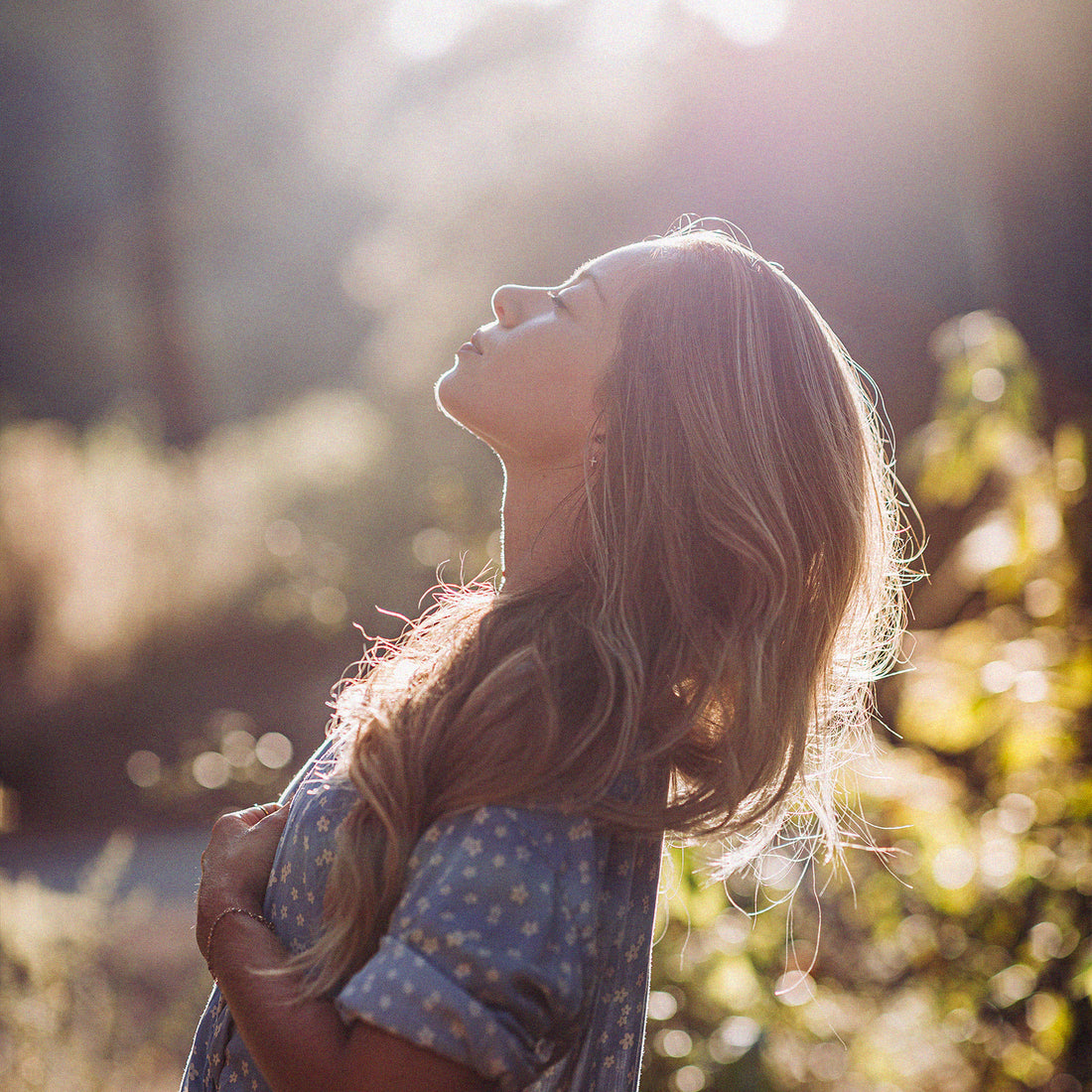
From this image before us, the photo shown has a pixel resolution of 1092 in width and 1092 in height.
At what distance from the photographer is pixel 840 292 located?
3.95 metres

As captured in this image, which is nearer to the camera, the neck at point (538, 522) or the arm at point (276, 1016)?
the arm at point (276, 1016)

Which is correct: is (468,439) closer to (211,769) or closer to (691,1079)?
(211,769)

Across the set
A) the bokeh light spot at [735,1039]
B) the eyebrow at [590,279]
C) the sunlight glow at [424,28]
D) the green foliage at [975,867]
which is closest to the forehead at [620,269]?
the eyebrow at [590,279]

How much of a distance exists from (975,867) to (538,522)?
1.32m

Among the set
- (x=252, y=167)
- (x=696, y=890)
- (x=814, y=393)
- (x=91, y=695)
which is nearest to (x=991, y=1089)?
(x=696, y=890)

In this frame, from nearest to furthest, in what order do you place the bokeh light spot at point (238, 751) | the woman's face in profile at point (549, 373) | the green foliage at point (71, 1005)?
1. the woman's face in profile at point (549, 373)
2. the green foliage at point (71, 1005)
3. the bokeh light spot at point (238, 751)

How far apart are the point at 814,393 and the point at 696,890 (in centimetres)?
118

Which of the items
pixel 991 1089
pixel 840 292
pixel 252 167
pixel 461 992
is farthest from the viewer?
pixel 252 167

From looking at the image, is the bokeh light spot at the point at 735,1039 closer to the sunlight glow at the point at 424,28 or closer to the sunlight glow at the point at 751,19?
the sunlight glow at the point at 751,19

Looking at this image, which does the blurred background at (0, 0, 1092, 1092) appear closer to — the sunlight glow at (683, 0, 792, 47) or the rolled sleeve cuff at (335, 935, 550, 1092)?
the sunlight glow at (683, 0, 792, 47)

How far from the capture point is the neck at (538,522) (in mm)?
1365

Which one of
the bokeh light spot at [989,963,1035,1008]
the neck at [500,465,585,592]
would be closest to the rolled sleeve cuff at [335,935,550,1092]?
the neck at [500,465,585,592]

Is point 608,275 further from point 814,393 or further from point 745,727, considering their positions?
point 745,727

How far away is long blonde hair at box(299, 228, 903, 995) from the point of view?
3.57 feet
